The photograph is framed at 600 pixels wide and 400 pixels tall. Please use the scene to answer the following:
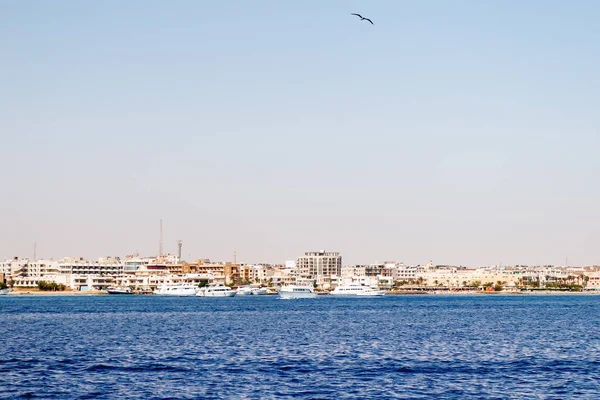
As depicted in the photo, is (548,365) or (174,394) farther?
(548,365)

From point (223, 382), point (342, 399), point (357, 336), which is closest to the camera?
point (342, 399)

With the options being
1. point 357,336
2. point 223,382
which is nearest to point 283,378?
point 223,382

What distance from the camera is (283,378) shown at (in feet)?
155

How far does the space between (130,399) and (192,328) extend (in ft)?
155

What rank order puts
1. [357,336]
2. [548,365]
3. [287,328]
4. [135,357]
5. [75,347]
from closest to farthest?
[548,365] < [135,357] < [75,347] < [357,336] < [287,328]

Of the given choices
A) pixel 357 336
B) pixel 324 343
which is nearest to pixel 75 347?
pixel 324 343

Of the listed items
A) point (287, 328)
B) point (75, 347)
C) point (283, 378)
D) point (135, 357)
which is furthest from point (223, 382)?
point (287, 328)

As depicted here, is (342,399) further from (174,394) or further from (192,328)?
(192,328)

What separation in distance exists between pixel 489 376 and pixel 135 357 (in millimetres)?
22531

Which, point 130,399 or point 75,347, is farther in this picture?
point 75,347

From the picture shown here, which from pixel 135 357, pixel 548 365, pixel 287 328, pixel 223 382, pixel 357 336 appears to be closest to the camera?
pixel 223 382

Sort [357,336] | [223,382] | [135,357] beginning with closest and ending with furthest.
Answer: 1. [223,382]
2. [135,357]
3. [357,336]

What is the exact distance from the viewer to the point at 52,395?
4212 cm

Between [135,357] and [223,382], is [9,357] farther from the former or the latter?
[223,382]
